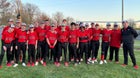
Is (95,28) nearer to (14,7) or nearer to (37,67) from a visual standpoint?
(37,67)

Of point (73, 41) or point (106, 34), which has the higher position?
point (106, 34)

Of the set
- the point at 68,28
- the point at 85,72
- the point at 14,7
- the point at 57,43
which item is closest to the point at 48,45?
the point at 57,43

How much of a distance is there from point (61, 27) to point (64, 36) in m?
0.45

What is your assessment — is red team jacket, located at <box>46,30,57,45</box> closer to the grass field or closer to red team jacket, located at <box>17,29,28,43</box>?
red team jacket, located at <box>17,29,28,43</box>

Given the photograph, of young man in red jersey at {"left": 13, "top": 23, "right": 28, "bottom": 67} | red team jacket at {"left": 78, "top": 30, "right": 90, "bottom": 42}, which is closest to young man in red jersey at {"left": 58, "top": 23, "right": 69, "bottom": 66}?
red team jacket at {"left": 78, "top": 30, "right": 90, "bottom": 42}

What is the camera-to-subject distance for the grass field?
10.3m

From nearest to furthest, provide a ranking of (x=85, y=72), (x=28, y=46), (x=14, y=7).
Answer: (x=85, y=72) < (x=28, y=46) < (x=14, y=7)

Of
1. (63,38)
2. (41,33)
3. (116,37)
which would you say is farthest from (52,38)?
(116,37)

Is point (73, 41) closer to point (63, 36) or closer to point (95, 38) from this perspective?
point (63, 36)

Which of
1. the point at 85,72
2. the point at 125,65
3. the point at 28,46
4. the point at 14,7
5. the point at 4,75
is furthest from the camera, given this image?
the point at 14,7

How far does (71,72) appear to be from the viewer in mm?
10789

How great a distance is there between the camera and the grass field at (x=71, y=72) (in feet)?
33.7

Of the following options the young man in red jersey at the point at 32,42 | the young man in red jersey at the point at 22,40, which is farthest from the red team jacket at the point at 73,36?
the young man in red jersey at the point at 22,40

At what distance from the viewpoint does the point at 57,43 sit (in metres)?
12.0
